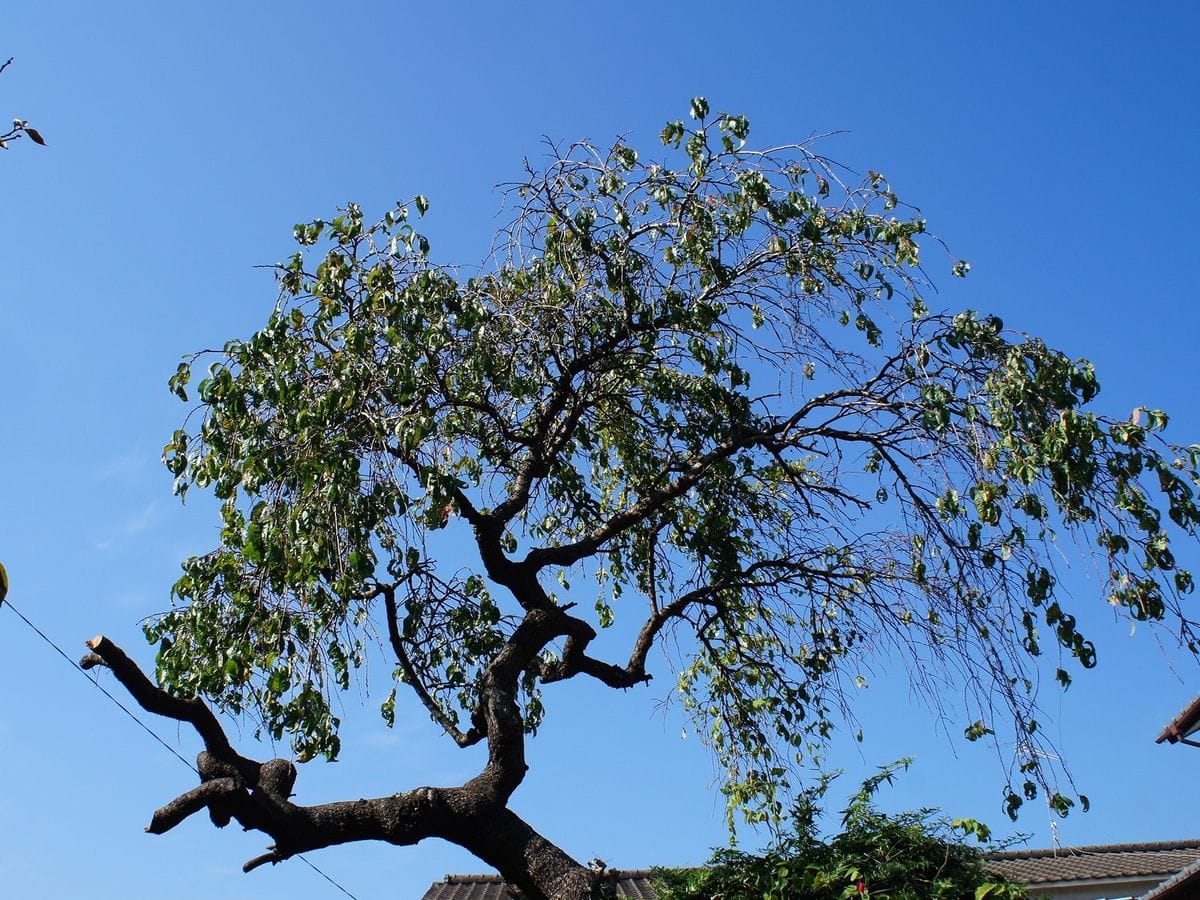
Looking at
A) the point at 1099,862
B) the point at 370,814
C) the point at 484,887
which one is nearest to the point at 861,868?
the point at 370,814

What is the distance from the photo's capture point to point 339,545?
20.5 ft

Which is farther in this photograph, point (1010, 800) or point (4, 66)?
point (1010, 800)

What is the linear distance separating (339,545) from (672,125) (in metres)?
3.43

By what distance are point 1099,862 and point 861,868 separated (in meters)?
8.44

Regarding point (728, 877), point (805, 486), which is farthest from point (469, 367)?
point (728, 877)

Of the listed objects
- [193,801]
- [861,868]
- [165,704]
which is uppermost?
[165,704]

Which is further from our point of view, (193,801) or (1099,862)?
Result: (1099,862)

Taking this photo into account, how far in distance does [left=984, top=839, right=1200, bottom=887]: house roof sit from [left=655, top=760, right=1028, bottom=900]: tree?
5896mm

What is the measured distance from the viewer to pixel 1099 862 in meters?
12.7

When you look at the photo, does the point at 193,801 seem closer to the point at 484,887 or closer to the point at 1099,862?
the point at 484,887

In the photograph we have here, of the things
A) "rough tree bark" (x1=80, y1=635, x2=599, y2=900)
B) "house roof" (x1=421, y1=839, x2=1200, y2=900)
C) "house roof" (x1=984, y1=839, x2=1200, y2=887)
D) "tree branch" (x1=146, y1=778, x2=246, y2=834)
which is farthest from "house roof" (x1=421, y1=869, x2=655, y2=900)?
"tree branch" (x1=146, y1=778, x2=246, y2=834)

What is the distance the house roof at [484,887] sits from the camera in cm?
1133

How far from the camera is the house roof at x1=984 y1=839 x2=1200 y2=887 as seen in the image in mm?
11820

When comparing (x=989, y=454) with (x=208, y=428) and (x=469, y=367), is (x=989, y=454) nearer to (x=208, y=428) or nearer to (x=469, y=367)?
(x=469, y=367)
